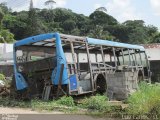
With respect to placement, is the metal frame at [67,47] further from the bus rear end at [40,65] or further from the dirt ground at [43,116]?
the dirt ground at [43,116]

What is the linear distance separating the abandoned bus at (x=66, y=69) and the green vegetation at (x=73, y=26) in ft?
144

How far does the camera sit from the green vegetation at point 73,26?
214ft

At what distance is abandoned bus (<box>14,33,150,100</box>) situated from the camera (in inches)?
502

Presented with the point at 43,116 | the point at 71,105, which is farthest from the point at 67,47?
the point at 43,116

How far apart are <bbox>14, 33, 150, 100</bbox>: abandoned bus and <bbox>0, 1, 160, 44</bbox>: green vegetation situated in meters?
44.0

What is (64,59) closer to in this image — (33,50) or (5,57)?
(33,50)

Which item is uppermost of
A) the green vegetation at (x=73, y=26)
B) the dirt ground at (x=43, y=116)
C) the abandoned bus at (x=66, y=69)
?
the green vegetation at (x=73, y=26)

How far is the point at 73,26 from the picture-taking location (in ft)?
290

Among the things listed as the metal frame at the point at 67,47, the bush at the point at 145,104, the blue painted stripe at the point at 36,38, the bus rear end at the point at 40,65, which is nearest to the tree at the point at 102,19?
the metal frame at the point at 67,47

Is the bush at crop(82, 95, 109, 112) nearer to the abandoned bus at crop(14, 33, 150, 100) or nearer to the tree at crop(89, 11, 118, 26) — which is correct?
the abandoned bus at crop(14, 33, 150, 100)

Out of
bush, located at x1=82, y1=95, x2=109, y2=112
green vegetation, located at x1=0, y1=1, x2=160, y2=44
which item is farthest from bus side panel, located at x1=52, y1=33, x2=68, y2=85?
green vegetation, located at x1=0, y1=1, x2=160, y2=44

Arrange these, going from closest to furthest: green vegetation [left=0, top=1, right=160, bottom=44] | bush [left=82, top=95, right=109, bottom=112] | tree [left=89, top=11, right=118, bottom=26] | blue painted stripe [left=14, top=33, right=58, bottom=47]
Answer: bush [left=82, top=95, right=109, bottom=112] → blue painted stripe [left=14, top=33, right=58, bottom=47] → green vegetation [left=0, top=1, right=160, bottom=44] → tree [left=89, top=11, right=118, bottom=26]

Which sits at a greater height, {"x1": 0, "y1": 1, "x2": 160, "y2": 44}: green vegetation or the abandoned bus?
{"x1": 0, "y1": 1, "x2": 160, "y2": 44}: green vegetation

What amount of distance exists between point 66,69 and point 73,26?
7631 cm
